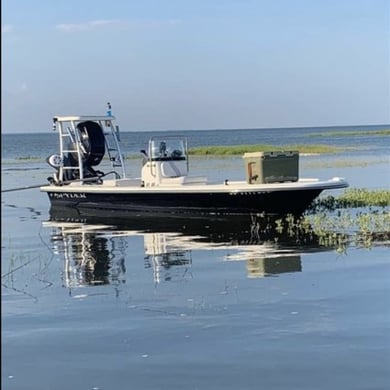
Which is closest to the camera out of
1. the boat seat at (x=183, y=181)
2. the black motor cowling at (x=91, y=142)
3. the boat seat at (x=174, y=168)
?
the boat seat at (x=183, y=181)

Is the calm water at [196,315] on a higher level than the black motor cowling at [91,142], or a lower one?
lower

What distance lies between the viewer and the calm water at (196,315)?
583cm

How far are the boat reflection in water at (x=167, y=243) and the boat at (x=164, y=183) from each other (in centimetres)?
31

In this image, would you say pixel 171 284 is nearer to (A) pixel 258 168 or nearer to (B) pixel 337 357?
(B) pixel 337 357

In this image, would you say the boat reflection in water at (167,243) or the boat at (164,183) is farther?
the boat at (164,183)

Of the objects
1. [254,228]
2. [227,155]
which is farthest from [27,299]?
[227,155]

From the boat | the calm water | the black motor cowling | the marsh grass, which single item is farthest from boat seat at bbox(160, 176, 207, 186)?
the black motor cowling

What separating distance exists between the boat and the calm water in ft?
5.54

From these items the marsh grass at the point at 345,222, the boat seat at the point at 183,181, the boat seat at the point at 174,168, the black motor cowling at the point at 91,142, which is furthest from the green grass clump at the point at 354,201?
the black motor cowling at the point at 91,142

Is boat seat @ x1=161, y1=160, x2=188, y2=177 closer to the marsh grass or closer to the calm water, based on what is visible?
the marsh grass

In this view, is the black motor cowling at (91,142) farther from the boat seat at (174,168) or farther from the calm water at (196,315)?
the calm water at (196,315)

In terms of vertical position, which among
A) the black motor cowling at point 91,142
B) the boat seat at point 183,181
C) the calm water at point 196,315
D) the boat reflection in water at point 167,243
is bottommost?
the calm water at point 196,315

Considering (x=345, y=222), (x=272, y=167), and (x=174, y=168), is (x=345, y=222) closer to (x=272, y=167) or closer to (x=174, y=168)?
(x=272, y=167)

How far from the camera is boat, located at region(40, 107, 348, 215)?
15.3 meters
